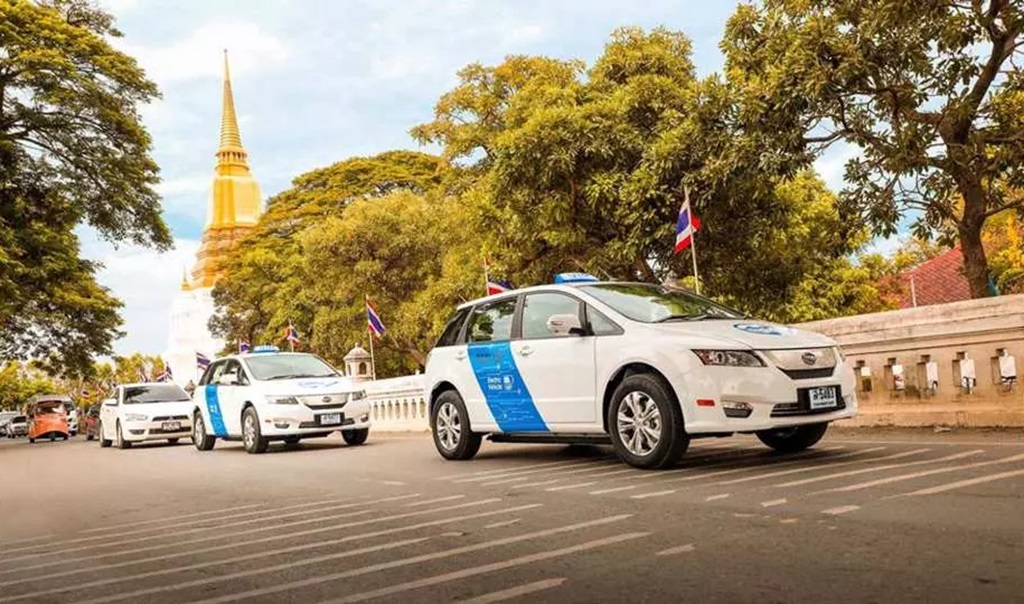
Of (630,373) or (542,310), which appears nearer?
(630,373)

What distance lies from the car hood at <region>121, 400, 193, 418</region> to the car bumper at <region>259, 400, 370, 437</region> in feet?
26.2

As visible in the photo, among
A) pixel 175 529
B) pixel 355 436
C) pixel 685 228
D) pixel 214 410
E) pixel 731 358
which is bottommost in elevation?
pixel 175 529

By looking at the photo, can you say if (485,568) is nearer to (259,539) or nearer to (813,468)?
(259,539)

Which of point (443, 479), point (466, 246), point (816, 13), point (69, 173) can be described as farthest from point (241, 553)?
point (69, 173)

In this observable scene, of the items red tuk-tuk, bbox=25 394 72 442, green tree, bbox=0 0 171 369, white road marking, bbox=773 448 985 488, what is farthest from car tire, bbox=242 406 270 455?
red tuk-tuk, bbox=25 394 72 442

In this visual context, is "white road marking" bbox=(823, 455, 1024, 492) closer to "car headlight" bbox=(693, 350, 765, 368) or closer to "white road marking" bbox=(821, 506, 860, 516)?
"white road marking" bbox=(821, 506, 860, 516)

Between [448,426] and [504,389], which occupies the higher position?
[504,389]

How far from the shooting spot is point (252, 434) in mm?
15133

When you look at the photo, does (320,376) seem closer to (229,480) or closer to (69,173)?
(229,480)

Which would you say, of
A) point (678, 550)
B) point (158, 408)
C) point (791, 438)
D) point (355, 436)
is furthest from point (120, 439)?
point (678, 550)

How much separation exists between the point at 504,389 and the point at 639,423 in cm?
199

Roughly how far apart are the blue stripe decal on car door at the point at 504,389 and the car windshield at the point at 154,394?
14871mm

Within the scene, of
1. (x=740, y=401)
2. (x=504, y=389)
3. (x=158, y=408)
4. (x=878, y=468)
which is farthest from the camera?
(x=158, y=408)

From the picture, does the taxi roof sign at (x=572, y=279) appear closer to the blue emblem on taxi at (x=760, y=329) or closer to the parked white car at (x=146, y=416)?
the blue emblem on taxi at (x=760, y=329)
